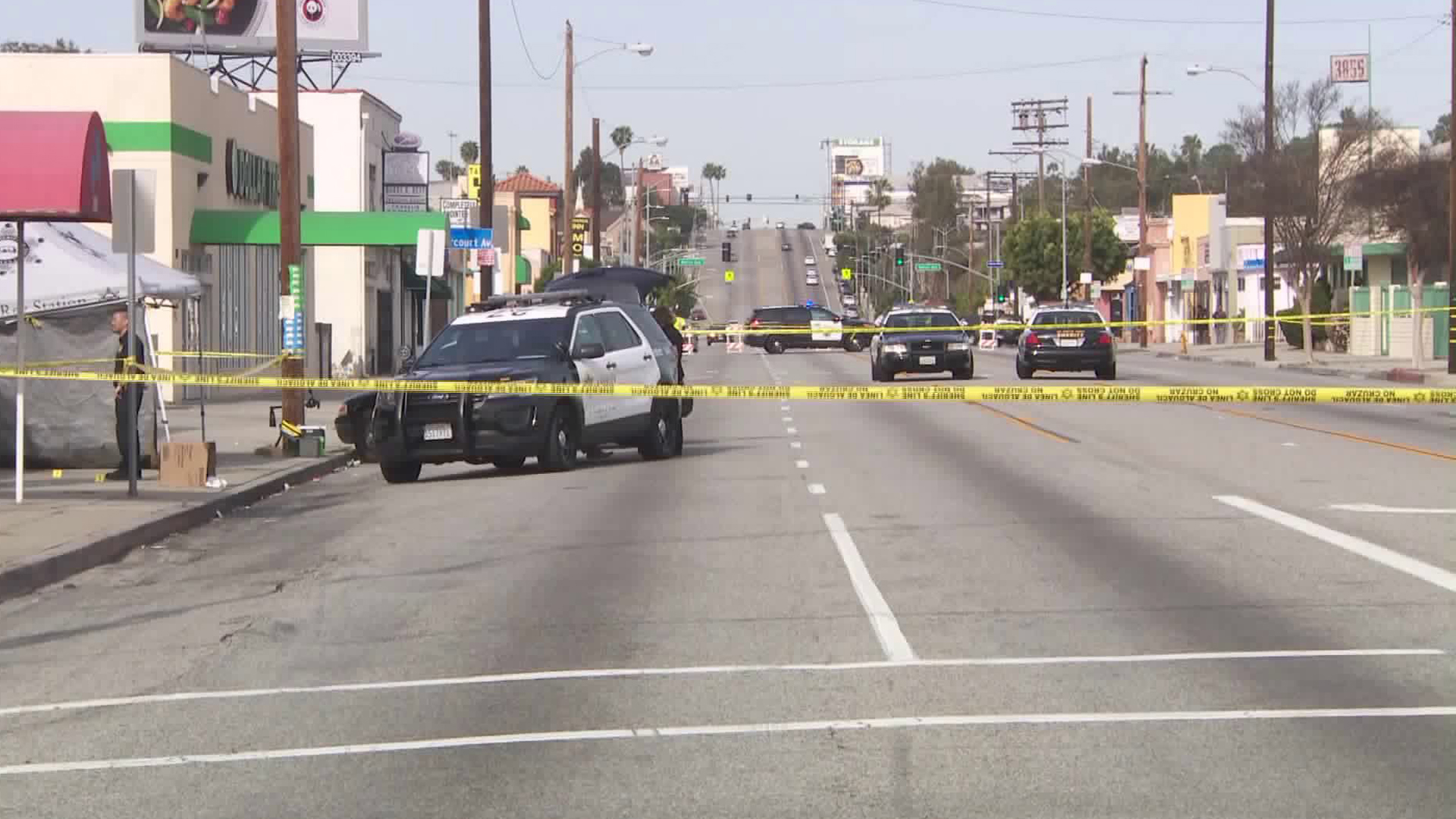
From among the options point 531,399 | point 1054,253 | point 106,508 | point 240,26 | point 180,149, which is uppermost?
point 240,26

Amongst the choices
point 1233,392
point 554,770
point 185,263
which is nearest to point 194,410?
point 185,263

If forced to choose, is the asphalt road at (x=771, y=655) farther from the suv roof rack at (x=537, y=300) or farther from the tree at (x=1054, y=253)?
the tree at (x=1054, y=253)

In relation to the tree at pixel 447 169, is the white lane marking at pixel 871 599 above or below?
below

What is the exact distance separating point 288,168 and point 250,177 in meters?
18.4

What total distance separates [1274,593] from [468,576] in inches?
205

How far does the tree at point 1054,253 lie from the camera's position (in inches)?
4232

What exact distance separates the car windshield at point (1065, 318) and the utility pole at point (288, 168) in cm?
1889

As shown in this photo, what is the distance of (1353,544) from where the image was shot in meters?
13.5

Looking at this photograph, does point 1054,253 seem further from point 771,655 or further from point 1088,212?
point 771,655

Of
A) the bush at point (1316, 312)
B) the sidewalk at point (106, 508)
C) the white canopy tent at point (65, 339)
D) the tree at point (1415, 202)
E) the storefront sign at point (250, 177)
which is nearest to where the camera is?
the sidewalk at point (106, 508)

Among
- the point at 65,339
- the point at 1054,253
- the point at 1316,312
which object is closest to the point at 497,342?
the point at 65,339

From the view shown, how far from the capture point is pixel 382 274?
54.1 m

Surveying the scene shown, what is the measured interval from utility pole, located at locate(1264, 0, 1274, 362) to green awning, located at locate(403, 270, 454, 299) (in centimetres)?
2259

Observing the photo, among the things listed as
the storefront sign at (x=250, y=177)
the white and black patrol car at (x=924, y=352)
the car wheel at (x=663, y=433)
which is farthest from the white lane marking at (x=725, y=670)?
the storefront sign at (x=250, y=177)
